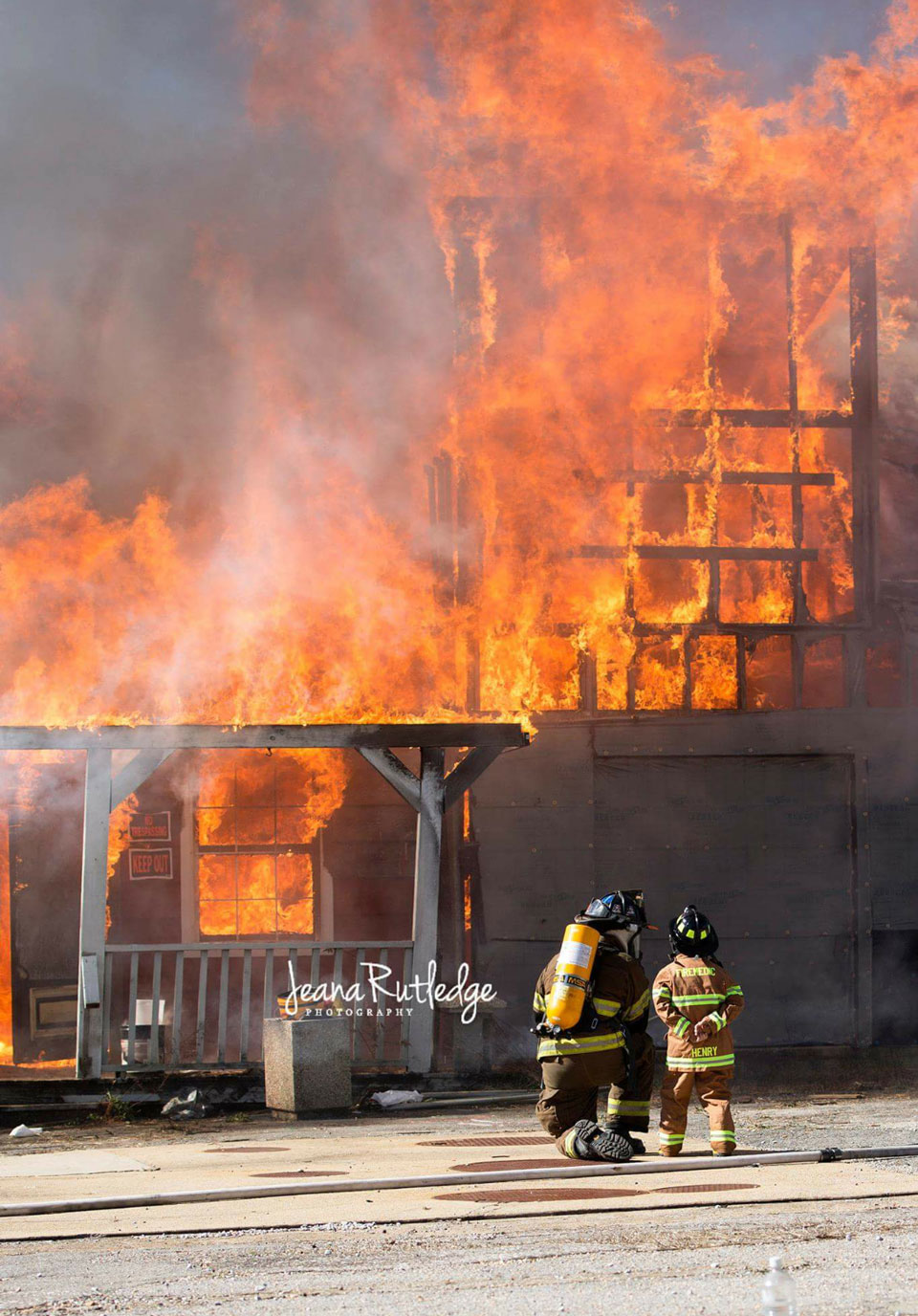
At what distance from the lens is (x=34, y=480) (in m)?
14.9

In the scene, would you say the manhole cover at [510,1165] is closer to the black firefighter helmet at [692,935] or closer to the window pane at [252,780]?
the black firefighter helmet at [692,935]

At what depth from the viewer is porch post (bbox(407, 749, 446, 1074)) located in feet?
36.2

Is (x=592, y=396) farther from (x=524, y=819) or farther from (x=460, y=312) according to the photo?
(x=524, y=819)

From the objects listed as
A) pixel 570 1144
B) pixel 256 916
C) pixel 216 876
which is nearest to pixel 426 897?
pixel 256 916

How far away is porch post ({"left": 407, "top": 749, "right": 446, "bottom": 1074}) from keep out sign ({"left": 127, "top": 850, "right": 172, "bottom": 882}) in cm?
390

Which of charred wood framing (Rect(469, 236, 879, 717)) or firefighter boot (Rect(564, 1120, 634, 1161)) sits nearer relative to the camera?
firefighter boot (Rect(564, 1120, 634, 1161))

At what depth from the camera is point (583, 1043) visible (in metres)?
7.36

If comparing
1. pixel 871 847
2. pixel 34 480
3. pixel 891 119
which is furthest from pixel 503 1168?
pixel 891 119

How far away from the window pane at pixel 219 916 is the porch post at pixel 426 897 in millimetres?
3592

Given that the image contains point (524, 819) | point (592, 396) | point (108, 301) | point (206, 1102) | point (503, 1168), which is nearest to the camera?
point (503, 1168)

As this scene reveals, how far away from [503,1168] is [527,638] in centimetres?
707

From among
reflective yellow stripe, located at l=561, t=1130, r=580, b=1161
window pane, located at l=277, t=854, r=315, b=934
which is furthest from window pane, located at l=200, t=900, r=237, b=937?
reflective yellow stripe, located at l=561, t=1130, r=580, b=1161

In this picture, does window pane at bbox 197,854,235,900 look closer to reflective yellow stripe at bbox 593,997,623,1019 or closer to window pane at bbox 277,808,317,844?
window pane at bbox 277,808,317,844

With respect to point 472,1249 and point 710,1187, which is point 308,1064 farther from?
point 472,1249
